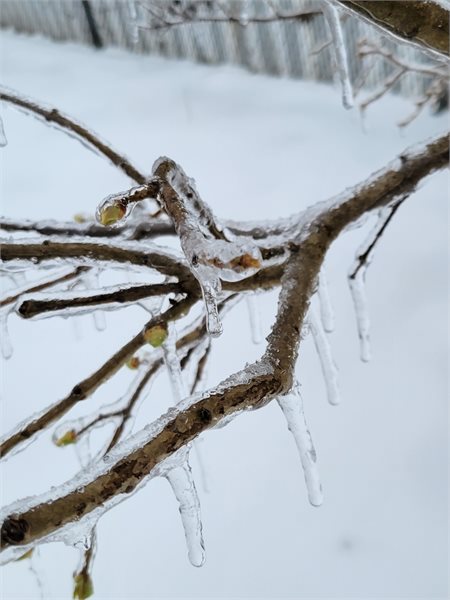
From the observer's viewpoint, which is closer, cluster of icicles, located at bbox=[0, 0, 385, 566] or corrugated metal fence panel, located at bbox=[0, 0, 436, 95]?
cluster of icicles, located at bbox=[0, 0, 385, 566]

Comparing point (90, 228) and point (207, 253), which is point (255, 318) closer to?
point (90, 228)

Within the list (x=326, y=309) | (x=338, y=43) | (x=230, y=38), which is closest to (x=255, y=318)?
(x=326, y=309)

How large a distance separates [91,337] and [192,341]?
689mm

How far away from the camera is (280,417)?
50.6 inches

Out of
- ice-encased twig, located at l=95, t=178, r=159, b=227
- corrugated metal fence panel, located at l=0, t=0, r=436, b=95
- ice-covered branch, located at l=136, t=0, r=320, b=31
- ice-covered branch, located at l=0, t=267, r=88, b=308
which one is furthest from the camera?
corrugated metal fence panel, located at l=0, t=0, r=436, b=95

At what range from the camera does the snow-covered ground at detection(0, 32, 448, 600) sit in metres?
1.10

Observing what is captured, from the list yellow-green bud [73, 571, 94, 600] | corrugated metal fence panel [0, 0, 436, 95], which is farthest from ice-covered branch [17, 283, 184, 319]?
corrugated metal fence panel [0, 0, 436, 95]

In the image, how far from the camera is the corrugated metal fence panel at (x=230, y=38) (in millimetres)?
2430

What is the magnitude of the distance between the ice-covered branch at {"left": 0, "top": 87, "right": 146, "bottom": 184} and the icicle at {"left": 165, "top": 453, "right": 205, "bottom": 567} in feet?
1.45

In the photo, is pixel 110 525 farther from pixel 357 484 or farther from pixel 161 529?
pixel 357 484

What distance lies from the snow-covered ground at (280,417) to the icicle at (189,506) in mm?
305

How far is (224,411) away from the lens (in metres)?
0.37

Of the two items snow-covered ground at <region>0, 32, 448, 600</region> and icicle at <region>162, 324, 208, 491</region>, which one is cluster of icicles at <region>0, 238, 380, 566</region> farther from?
snow-covered ground at <region>0, 32, 448, 600</region>

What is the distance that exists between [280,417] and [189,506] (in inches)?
33.3
